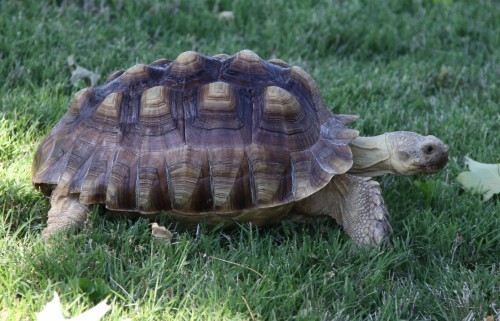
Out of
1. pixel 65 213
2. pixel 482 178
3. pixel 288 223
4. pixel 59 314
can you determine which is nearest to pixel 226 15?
pixel 482 178

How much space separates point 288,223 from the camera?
11.4ft

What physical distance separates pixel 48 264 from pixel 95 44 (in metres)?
2.79

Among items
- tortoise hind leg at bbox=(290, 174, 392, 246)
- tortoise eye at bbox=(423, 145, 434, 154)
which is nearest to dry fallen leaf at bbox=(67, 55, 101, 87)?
tortoise hind leg at bbox=(290, 174, 392, 246)

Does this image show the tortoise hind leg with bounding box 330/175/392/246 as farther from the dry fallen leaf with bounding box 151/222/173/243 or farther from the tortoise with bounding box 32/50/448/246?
the dry fallen leaf with bounding box 151/222/173/243

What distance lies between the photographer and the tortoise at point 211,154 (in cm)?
323

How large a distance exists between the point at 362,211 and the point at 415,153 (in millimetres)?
405

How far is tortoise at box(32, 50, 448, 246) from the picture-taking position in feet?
10.6

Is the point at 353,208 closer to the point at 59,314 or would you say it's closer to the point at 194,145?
the point at 194,145

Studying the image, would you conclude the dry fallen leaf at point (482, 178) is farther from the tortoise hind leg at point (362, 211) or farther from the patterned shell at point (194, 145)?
the patterned shell at point (194, 145)

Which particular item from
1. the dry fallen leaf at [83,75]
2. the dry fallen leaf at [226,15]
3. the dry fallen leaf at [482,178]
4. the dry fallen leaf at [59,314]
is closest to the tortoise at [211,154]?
the dry fallen leaf at [482,178]

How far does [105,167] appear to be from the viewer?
3260mm

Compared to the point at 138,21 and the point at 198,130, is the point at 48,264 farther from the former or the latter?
the point at 138,21

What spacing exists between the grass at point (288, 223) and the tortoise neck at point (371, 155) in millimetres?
246

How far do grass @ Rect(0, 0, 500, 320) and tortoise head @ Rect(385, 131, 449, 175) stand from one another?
0.25m
